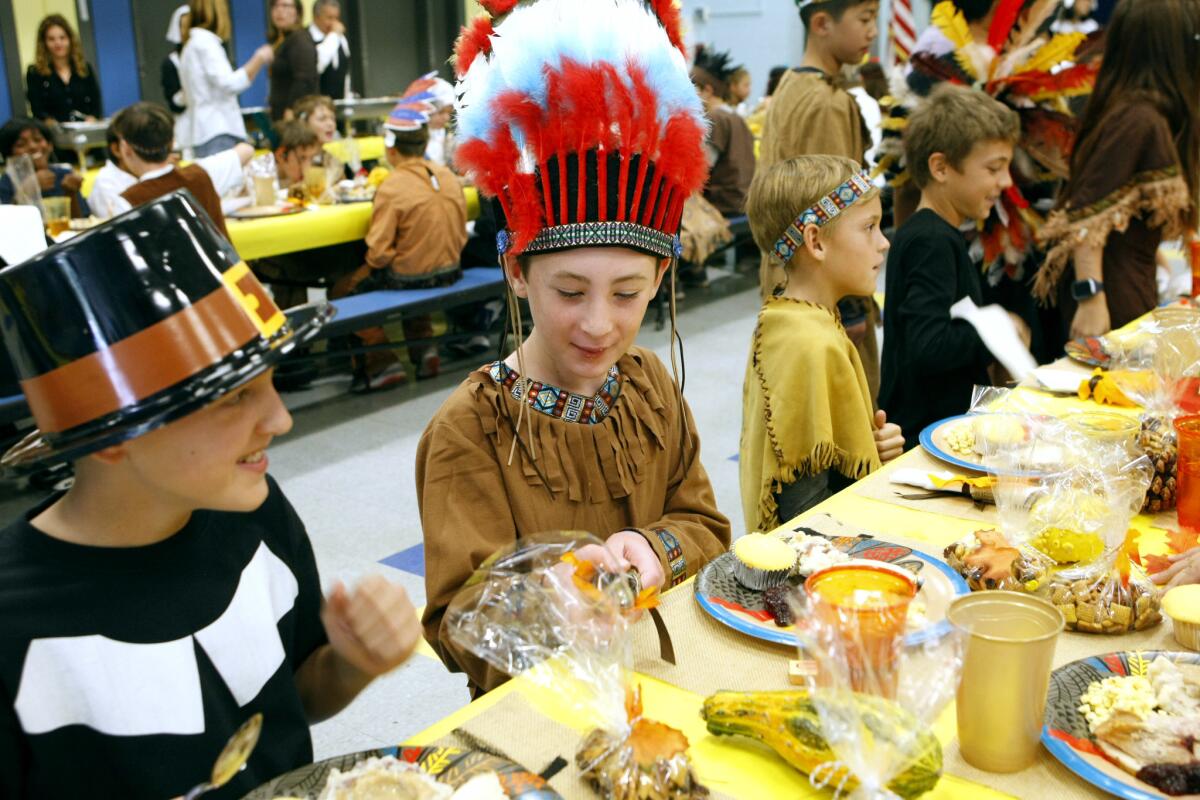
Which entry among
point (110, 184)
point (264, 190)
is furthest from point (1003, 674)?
point (264, 190)

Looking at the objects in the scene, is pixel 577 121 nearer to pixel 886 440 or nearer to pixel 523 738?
pixel 523 738

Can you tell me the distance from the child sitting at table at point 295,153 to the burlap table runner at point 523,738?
5.65 meters

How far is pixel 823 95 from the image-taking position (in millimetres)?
4180

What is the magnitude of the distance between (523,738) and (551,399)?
69cm

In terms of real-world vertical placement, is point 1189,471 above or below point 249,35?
below

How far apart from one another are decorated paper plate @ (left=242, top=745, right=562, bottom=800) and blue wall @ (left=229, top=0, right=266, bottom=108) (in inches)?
471

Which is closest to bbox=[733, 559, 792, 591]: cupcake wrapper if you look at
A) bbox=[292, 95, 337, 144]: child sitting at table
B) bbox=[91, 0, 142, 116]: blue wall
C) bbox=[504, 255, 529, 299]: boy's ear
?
bbox=[504, 255, 529, 299]: boy's ear

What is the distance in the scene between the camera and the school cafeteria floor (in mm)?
2916

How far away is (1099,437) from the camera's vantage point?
1.93 meters

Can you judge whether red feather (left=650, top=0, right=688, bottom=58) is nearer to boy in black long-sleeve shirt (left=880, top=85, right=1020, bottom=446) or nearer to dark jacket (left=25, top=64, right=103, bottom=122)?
boy in black long-sleeve shirt (left=880, top=85, right=1020, bottom=446)

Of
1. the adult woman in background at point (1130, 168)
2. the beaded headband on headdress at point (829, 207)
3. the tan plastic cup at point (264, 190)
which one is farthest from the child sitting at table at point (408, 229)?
the beaded headband on headdress at point (829, 207)

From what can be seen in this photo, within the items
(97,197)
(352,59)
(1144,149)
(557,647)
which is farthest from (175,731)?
(352,59)

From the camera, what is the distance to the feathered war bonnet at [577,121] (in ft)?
5.48

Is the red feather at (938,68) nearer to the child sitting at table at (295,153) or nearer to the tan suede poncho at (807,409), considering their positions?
the tan suede poncho at (807,409)
